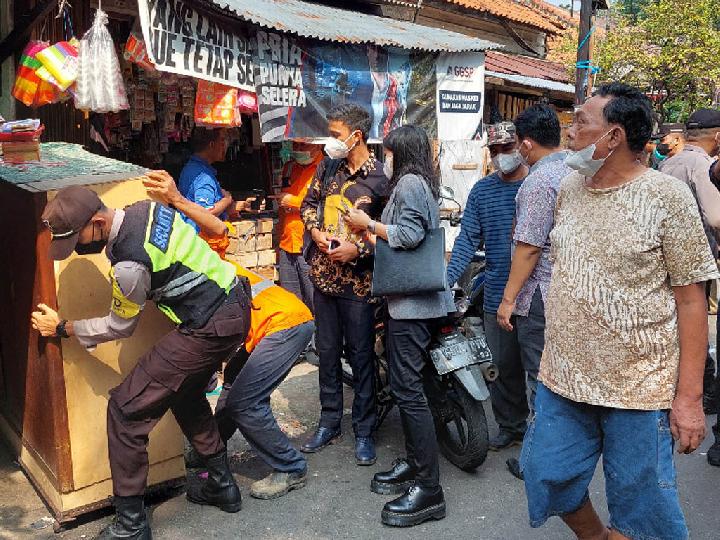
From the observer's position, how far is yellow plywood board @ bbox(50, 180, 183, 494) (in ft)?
11.0

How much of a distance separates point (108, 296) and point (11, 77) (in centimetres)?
269

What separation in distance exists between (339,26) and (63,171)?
11.4 feet

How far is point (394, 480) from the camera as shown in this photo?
13.0 ft

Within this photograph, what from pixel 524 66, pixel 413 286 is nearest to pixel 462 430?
pixel 413 286

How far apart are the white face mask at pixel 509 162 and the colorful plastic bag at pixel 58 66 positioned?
2.71 m

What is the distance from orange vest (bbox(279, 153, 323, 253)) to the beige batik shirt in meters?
3.65

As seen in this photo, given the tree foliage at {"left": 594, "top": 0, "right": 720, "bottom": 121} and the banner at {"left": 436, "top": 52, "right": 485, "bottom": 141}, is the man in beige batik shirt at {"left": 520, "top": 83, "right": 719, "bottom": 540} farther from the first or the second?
the tree foliage at {"left": 594, "top": 0, "right": 720, "bottom": 121}

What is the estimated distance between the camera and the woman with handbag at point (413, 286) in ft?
12.0

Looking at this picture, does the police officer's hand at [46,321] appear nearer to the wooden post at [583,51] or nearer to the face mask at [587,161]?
the face mask at [587,161]

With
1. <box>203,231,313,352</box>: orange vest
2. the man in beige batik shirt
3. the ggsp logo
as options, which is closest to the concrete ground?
<box>203,231,313,352</box>: orange vest

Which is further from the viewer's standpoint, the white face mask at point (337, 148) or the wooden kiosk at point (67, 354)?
the white face mask at point (337, 148)

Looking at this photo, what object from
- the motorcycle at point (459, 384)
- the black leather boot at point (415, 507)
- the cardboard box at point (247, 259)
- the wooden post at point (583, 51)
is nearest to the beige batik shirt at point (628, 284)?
the black leather boot at point (415, 507)

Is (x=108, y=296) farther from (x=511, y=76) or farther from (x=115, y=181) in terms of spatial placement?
(x=511, y=76)

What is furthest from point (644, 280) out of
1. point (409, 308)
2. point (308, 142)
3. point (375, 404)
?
point (308, 142)
